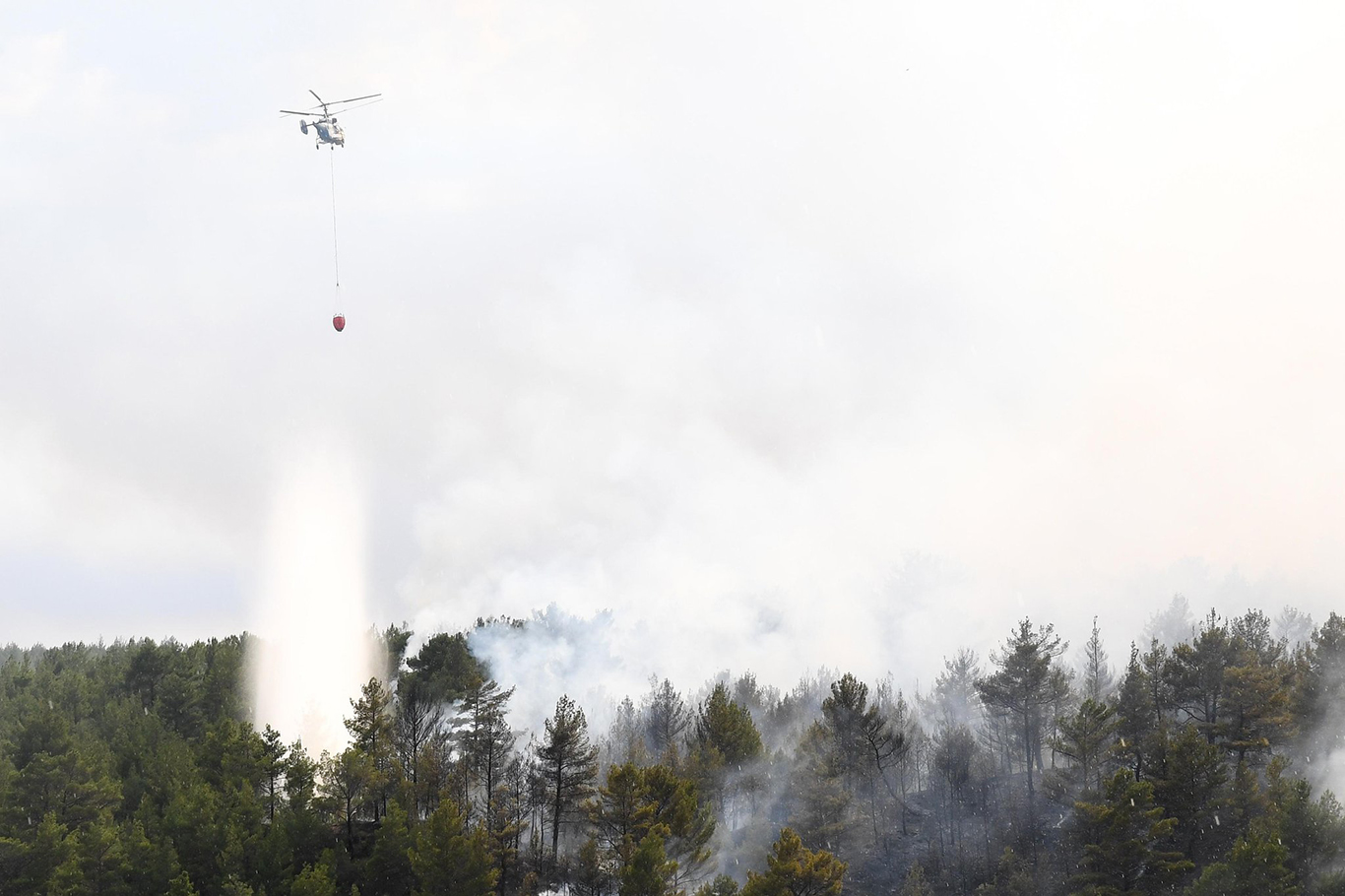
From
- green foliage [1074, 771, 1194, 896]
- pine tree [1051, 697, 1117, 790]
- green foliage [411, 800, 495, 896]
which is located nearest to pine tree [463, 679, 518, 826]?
green foliage [411, 800, 495, 896]

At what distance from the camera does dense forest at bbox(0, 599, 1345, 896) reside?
48.7 m

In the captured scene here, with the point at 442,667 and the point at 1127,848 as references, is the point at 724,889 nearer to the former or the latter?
the point at 1127,848

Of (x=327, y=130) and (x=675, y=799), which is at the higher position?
(x=327, y=130)

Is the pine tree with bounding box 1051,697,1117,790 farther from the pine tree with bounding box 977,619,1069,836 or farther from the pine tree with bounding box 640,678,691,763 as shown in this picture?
the pine tree with bounding box 640,678,691,763

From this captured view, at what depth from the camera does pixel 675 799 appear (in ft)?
177

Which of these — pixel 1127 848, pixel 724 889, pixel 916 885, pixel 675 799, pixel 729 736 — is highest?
pixel 729 736

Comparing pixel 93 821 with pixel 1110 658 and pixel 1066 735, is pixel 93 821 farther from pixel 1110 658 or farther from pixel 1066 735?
pixel 1110 658

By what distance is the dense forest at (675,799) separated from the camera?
4872 centimetres

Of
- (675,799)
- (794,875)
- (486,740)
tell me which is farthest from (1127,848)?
→ (486,740)

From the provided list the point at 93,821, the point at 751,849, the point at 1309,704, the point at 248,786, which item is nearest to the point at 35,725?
the point at 93,821

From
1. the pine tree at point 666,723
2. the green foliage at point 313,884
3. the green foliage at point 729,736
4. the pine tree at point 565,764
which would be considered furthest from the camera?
the pine tree at point 666,723

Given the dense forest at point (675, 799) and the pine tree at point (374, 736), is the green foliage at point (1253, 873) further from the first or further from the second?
the pine tree at point (374, 736)

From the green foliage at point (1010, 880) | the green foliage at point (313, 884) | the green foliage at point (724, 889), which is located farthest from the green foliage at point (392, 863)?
the green foliage at point (1010, 880)

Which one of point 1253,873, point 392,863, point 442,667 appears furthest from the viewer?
point 442,667
